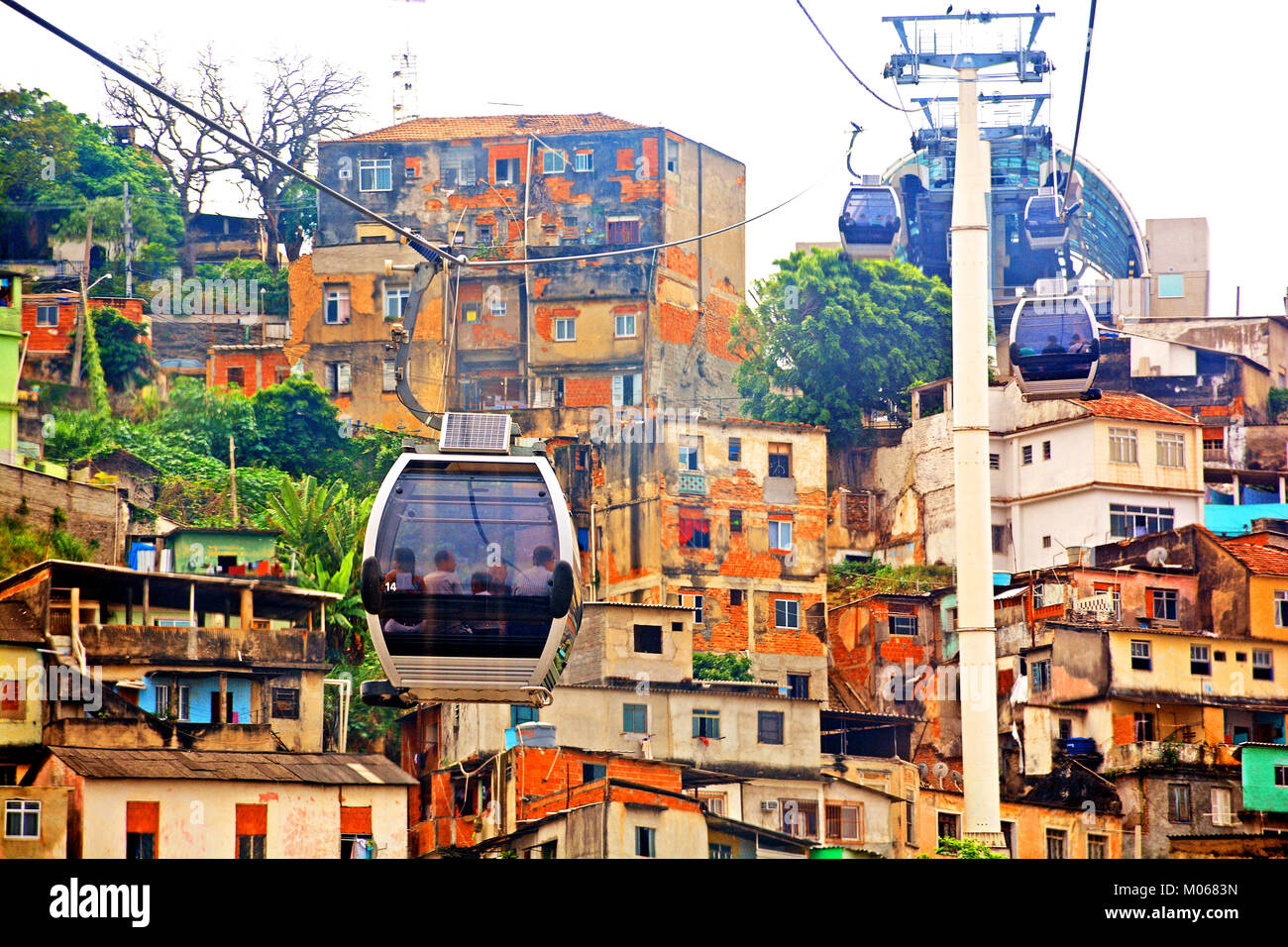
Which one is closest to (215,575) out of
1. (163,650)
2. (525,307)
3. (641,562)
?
(163,650)

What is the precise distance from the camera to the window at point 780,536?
149 feet

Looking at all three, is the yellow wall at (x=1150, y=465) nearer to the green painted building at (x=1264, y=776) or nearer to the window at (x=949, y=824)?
the green painted building at (x=1264, y=776)

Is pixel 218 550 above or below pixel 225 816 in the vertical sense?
above

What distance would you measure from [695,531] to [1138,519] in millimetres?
10165

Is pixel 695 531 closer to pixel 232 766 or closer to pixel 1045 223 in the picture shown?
pixel 1045 223

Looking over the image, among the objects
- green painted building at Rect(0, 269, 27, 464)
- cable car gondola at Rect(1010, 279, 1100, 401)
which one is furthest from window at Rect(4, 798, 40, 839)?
cable car gondola at Rect(1010, 279, 1100, 401)

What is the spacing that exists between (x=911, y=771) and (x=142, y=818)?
15545mm

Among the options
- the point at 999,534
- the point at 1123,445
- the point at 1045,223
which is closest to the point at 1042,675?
the point at 999,534

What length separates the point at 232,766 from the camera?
34531 millimetres

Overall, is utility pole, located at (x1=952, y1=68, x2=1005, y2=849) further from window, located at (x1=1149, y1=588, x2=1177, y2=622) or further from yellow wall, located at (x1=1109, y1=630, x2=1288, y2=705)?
window, located at (x1=1149, y1=588, x2=1177, y2=622)

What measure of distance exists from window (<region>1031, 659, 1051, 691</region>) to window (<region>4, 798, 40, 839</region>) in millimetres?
19255

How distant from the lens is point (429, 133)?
5450cm

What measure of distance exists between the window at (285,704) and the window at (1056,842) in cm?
1485

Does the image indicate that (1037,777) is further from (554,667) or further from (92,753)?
(554,667)
